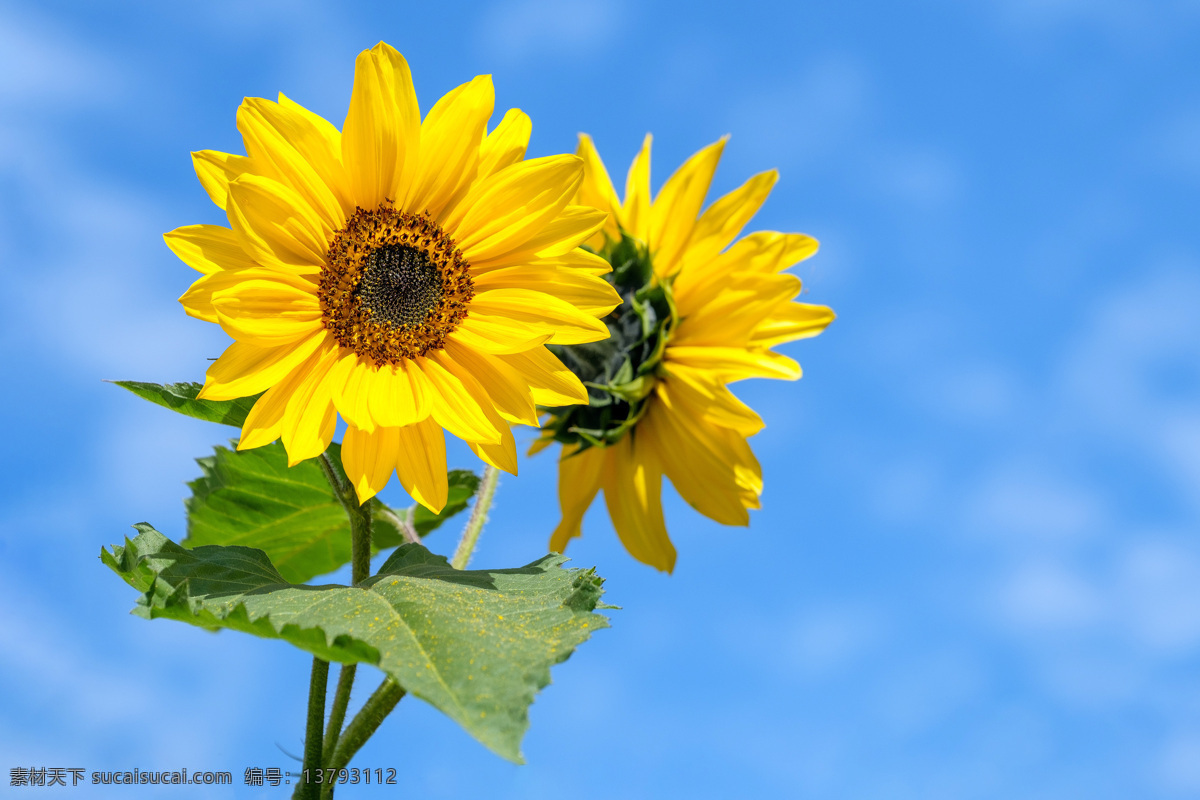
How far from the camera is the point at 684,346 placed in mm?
3170

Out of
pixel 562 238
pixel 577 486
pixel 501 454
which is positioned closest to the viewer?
pixel 501 454

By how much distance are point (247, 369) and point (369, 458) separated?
0.33 m

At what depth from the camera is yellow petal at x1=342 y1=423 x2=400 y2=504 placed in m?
2.18

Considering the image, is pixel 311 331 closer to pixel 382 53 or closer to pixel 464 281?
pixel 464 281

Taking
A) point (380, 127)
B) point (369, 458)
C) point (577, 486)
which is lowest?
point (369, 458)

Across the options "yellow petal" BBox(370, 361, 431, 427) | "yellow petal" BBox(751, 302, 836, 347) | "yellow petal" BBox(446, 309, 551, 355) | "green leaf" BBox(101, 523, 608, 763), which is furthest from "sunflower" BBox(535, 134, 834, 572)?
"green leaf" BBox(101, 523, 608, 763)

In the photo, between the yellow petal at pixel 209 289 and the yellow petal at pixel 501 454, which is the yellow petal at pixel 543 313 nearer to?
the yellow petal at pixel 501 454

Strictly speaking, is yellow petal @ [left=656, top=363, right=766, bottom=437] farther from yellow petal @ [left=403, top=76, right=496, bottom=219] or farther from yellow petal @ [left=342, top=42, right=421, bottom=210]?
yellow petal @ [left=342, top=42, right=421, bottom=210]

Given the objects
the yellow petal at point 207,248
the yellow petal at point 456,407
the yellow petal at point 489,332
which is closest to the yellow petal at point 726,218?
the yellow petal at point 489,332

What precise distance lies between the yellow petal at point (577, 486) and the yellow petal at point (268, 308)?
4.12 feet

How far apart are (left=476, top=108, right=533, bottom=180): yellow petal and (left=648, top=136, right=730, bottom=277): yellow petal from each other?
998 mm

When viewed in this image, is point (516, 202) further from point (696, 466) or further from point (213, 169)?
point (696, 466)

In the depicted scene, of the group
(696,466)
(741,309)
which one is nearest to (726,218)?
(741,309)

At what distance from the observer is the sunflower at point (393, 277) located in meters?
2.16
